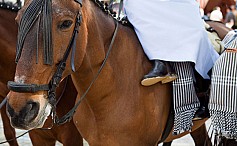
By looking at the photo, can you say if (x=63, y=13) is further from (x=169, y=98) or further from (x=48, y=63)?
(x=169, y=98)

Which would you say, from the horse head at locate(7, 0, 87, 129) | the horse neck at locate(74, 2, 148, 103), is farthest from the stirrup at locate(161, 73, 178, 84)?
the horse head at locate(7, 0, 87, 129)

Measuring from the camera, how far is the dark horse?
2.17 metres

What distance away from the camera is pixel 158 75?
2736 millimetres

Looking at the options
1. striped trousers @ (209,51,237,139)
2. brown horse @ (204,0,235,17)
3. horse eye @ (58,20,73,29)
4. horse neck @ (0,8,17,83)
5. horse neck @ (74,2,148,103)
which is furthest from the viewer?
brown horse @ (204,0,235,17)

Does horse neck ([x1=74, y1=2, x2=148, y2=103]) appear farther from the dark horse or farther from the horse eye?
the horse eye

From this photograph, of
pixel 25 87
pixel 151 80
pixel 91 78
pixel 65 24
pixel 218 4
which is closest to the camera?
pixel 25 87

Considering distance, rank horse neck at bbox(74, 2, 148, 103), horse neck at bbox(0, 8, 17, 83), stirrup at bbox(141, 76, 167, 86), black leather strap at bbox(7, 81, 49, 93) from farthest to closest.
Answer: horse neck at bbox(0, 8, 17, 83) → stirrup at bbox(141, 76, 167, 86) → horse neck at bbox(74, 2, 148, 103) → black leather strap at bbox(7, 81, 49, 93)

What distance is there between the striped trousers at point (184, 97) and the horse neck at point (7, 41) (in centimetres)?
121

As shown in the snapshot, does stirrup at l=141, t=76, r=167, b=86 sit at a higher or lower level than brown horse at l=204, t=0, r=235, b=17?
lower

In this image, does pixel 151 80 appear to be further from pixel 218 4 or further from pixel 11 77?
pixel 218 4

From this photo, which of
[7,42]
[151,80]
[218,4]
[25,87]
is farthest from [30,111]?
[218,4]

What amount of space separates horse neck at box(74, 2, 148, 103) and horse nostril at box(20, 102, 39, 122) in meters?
0.46

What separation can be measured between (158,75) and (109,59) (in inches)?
12.6

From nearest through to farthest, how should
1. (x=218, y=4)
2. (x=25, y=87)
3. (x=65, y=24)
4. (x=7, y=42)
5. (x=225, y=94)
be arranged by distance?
(x=25, y=87) < (x=65, y=24) < (x=225, y=94) < (x=7, y=42) < (x=218, y=4)
